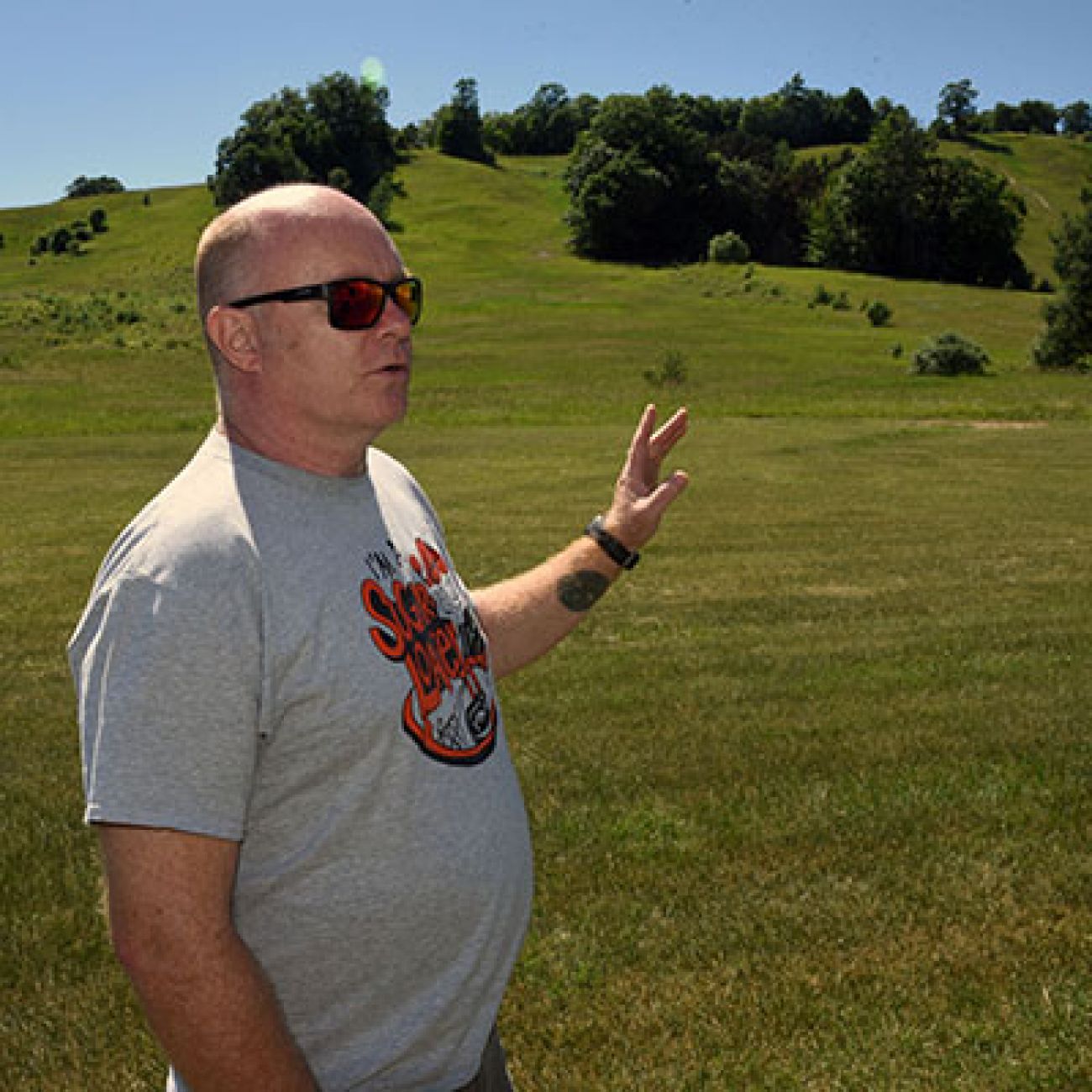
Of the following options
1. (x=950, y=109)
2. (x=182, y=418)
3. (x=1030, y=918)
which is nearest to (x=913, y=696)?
(x=1030, y=918)

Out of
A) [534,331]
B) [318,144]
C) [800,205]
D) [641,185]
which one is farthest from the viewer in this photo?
[318,144]

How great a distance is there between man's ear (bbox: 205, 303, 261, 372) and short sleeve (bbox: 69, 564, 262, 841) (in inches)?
19.4

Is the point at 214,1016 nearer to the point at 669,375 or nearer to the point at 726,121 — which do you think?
the point at 669,375

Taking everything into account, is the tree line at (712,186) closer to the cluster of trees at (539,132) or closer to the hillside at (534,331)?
the hillside at (534,331)

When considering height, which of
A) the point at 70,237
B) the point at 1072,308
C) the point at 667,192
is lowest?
the point at 1072,308

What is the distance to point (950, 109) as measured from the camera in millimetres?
180625

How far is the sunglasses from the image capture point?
6.93 ft

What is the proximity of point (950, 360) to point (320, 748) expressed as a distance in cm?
5095

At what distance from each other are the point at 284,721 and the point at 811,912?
4102mm

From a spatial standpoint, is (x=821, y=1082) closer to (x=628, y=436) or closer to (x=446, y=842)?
(x=446, y=842)

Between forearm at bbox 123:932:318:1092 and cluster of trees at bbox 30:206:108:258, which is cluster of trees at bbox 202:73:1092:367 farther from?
forearm at bbox 123:932:318:1092

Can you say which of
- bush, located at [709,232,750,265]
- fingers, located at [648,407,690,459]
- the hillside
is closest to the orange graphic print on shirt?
fingers, located at [648,407,690,459]

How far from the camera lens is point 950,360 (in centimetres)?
4903

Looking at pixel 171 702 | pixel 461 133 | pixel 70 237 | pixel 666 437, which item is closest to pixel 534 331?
pixel 666 437
